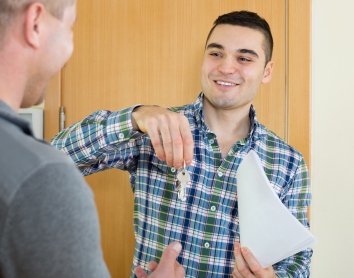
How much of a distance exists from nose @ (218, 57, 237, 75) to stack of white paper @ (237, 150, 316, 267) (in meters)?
0.41

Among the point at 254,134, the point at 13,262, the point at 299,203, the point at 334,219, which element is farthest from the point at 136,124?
the point at 334,219

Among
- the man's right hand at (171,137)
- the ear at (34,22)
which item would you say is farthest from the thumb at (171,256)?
the ear at (34,22)

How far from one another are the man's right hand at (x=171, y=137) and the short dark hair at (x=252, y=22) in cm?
58

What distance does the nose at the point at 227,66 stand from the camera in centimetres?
140

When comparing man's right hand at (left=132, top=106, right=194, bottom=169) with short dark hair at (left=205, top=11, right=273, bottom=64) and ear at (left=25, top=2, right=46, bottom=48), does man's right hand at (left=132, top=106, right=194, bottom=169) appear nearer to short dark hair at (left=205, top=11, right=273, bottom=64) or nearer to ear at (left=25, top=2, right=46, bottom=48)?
ear at (left=25, top=2, right=46, bottom=48)

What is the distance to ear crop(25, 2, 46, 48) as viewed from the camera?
1.87 ft

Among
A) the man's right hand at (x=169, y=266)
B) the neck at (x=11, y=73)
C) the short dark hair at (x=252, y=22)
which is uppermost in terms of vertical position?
the short dark hair at (x=252, y=22)

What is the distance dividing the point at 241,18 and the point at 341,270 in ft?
2.91

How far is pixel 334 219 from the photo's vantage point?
1546mm

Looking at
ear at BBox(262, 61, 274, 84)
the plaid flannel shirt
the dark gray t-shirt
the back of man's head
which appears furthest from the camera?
ear at BBox(262, 61, 274, 84)

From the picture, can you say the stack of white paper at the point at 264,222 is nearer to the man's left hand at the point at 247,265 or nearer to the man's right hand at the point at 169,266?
the man's left hand at the point at 247,265

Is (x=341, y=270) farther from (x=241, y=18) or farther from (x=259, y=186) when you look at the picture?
(x=241, y=18)

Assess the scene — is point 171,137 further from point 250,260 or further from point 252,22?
point 252,22

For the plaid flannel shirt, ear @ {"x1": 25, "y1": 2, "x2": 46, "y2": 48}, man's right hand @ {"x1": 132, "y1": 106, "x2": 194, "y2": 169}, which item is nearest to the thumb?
A: man's right hand @ {"x1": 132, "y1": 106, "x2": 194, "y2": 169}
